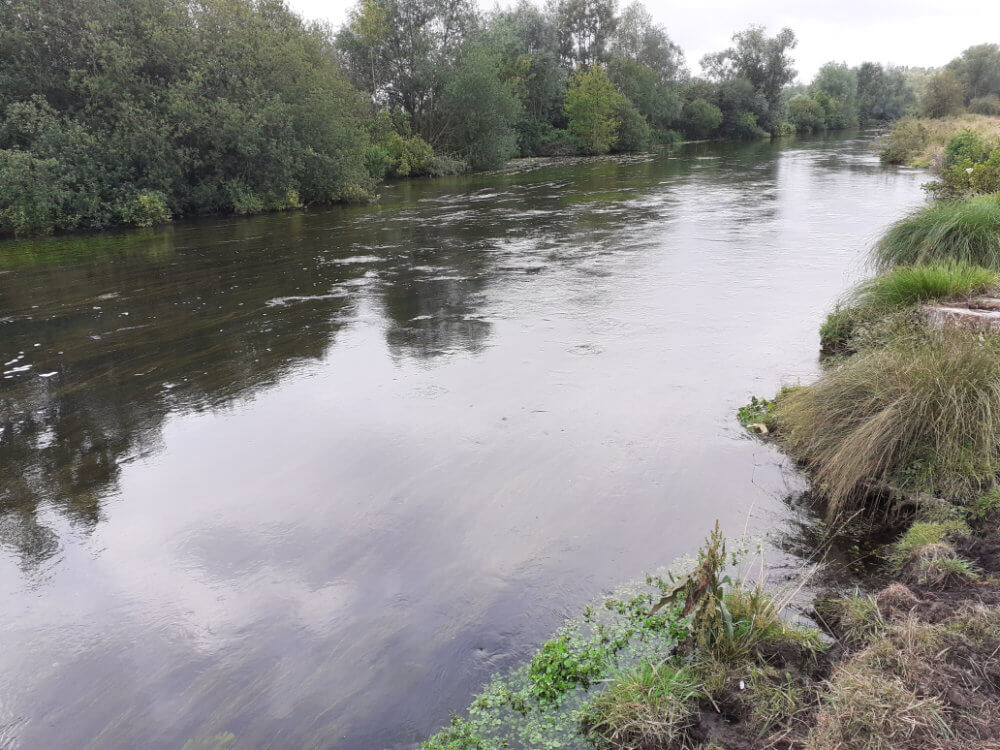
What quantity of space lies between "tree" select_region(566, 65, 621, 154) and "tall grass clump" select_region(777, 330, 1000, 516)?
168 ft

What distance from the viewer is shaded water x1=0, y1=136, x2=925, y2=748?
13.5 ft

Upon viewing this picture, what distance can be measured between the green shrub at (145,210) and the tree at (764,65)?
6758 cm

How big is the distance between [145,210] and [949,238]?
956 inches

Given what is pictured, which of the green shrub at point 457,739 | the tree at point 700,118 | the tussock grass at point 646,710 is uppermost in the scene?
the tree at point 700,118

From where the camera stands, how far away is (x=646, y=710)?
3.26 m

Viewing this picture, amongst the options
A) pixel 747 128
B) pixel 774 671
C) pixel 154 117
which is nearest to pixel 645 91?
pixel 747 128

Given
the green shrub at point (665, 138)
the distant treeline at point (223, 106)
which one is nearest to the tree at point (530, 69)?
the distant treeline at point (223, 106)

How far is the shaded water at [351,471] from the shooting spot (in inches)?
162

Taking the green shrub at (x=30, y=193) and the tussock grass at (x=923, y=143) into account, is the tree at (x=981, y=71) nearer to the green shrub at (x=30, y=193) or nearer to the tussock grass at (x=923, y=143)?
the tussock grass at (x=923, y=143)

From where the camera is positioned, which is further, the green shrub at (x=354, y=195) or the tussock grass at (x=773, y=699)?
the green shrub at (x=354, y=195)

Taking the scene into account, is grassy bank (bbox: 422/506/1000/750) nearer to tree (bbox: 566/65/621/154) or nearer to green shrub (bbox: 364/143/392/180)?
green shrub (bbox: 364/143/392/180)

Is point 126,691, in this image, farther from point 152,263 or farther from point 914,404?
point 152,263

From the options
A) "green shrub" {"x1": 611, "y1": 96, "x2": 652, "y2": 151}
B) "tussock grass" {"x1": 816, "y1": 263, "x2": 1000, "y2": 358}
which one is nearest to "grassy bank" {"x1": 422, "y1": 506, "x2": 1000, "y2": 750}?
"tussock grass" {"x1": 816, "y1": 263, "x2": 1000, "y2": 358}

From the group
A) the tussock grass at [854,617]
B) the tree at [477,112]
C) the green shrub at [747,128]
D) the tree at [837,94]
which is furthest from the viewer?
the tree at [837,94]
